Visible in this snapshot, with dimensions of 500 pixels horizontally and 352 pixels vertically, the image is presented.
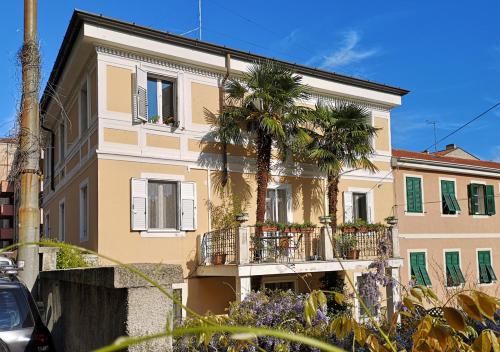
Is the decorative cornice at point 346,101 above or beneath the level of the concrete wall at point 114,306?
above

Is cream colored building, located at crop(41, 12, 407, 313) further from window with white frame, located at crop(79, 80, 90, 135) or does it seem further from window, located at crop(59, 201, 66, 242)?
window, located at crop(59, 201, 66, 242)

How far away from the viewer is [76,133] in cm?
1808

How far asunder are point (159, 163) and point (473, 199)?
16095 mm

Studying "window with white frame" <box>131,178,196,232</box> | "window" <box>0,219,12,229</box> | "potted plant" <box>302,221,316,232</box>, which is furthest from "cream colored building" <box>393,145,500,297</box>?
"window" <box>0,219,12,229</box>

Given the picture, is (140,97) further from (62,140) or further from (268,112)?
(62,140)

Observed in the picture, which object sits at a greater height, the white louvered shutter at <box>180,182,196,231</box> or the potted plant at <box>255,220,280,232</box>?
the white louvered shutter at <box>180,182,196,231</box>

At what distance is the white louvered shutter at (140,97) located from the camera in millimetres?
15383

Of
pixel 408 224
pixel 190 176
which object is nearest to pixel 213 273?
pixel 190 176

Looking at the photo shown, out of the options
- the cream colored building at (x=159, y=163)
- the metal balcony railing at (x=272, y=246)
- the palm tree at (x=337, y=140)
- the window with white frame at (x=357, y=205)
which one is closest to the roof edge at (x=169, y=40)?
the cream colored building at (x=159, y=163)

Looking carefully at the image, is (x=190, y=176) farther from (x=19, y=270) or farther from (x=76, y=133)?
(x=19, y=270)

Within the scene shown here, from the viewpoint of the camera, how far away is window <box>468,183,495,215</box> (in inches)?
992

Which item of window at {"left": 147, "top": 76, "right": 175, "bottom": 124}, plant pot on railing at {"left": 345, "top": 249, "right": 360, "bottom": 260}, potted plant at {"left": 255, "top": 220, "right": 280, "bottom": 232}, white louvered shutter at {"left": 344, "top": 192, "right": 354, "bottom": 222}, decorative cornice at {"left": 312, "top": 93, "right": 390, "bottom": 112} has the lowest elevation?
plant pot on railing at {"left": 345, "top": 249, "right": 360, "bottom": 260}

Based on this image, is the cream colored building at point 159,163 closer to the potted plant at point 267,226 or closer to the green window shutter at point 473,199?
the potted plant at point 267,226

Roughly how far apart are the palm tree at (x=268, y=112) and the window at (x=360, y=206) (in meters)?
4.40
